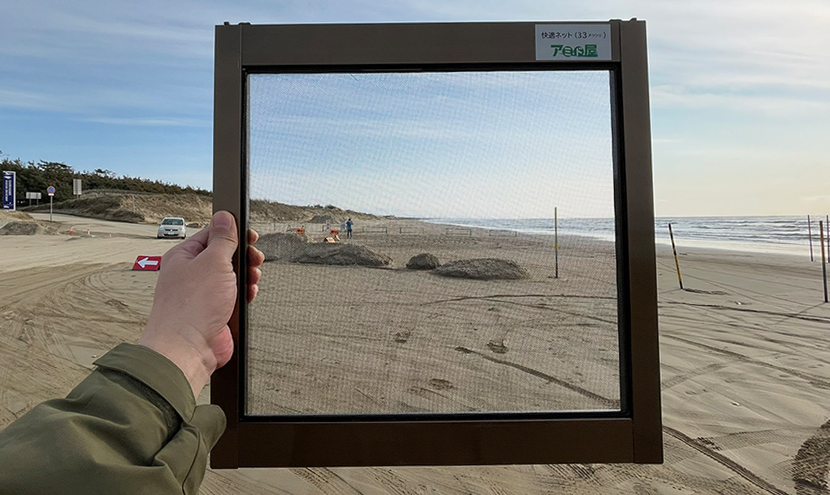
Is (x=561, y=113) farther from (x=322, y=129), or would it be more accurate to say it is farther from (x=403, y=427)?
(x=403, y=427)

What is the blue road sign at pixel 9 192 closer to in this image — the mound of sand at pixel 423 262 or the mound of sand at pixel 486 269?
the mound of sand at pixel 423 262

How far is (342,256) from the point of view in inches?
65.8

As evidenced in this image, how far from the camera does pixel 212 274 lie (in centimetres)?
135

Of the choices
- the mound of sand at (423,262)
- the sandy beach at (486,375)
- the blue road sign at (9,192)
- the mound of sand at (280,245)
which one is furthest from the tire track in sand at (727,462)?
the blue road sign at (9,192)

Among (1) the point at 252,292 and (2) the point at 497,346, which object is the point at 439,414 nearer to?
(2) the point at 497,346

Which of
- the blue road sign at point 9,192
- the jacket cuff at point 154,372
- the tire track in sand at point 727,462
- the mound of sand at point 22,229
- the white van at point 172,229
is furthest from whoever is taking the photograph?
the blue road sign at point 9,192

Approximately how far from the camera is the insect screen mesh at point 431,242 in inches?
62.8

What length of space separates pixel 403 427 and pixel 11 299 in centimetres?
830

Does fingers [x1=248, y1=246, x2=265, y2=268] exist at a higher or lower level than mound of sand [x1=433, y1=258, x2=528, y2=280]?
higher

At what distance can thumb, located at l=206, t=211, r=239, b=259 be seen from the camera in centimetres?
141

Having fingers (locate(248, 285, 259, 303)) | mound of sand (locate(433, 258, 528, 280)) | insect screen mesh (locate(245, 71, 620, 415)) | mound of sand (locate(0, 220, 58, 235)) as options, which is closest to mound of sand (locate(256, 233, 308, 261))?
insect screen mesh (locate(245, 71, 620, 415))

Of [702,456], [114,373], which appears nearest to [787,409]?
[702,456]

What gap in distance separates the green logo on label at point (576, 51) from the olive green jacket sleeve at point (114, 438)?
1467 millimetres

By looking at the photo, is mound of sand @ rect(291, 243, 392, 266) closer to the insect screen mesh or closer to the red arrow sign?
the insect screen mesh
